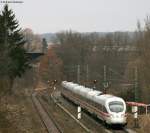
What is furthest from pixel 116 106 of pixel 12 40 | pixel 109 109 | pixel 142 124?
pixel 12 40

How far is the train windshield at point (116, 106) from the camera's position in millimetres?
36656

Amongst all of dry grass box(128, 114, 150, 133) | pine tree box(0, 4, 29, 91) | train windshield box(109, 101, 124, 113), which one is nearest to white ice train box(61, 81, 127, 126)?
train windshield box(109, 101, 124, 113)

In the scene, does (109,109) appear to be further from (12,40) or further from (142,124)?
(12,40)

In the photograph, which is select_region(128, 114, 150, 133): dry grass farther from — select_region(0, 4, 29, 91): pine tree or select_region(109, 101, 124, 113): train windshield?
select_region(0, 4, 29, 91): pine tree

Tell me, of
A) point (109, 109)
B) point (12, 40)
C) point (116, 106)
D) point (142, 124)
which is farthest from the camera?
point (12, 40)

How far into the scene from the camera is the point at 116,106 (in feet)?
121

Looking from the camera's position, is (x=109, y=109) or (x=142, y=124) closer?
(x=142, y=124)

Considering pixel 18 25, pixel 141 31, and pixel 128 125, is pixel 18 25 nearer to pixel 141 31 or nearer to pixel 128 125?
pixel 141 31

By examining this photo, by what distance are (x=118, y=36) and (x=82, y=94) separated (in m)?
85.9

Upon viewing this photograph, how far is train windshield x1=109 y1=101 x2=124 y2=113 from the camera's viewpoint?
3666 centimetres

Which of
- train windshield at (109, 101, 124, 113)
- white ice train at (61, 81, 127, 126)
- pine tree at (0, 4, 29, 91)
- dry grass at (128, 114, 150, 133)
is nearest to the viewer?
dry grass at (128, 114, 150, 133)

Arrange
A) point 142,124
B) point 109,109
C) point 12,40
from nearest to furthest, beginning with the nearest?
point 142,124
point 109,109
point 12,40

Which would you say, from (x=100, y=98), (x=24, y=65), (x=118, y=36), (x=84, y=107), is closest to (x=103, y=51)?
(x=118, y=36)

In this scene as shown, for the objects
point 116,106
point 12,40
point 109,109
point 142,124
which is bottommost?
point 142,124
